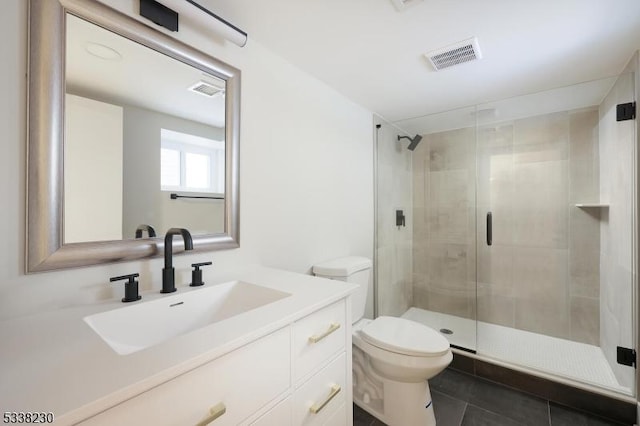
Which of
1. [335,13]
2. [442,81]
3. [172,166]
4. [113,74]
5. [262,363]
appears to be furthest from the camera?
[442,81]

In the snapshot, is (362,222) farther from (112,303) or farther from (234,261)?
(112,303)

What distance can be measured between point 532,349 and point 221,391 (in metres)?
2.66

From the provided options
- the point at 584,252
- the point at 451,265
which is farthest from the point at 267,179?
the point at 584,252

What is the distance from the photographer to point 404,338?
159 centimetres

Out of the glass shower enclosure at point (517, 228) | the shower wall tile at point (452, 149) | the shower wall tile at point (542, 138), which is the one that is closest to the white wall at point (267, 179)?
the glass shower enclosure at point (517, 228)

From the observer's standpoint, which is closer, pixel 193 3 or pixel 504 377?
pixel 193 3

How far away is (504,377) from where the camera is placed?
1979 millimetres

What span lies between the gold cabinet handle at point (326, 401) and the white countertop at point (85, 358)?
0.35 m

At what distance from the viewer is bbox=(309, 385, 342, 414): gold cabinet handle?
0.95 m

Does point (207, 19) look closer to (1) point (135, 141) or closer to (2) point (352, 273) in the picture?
(1) point (135, 141)

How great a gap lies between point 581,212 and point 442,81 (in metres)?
1.73

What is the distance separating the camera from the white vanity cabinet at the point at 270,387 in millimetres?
567

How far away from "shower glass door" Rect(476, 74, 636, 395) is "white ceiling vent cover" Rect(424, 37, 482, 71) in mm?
940

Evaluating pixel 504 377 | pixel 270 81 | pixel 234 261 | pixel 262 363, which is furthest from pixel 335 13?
pixel 504 377
